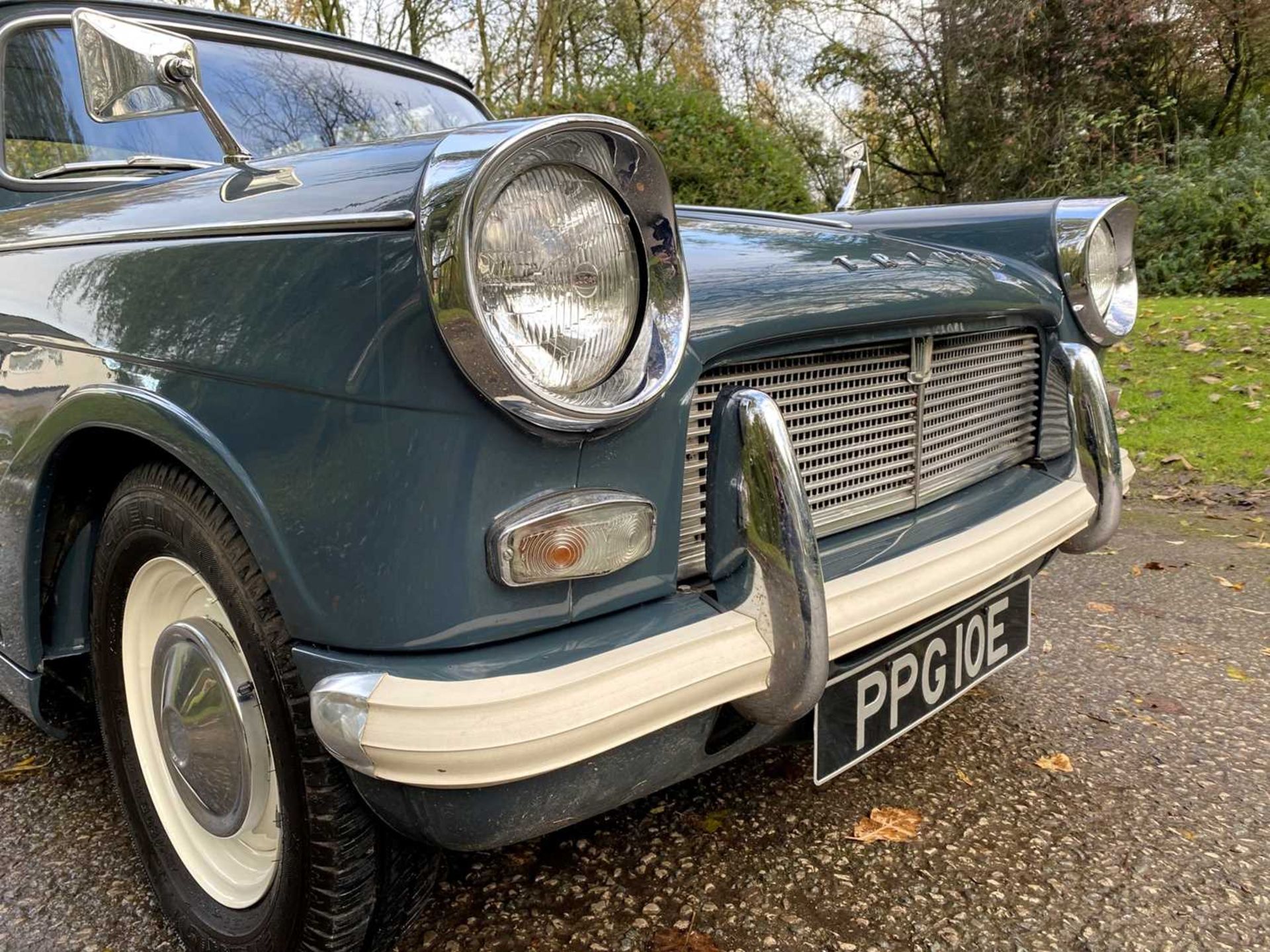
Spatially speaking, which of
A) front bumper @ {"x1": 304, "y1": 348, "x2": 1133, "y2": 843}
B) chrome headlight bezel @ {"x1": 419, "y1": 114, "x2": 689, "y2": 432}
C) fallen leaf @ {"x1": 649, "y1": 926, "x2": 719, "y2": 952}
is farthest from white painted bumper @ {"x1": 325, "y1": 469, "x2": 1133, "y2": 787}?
fallen leaf @ {"x1": 649, "y1": 926, "x2": 719, "y2": 952}

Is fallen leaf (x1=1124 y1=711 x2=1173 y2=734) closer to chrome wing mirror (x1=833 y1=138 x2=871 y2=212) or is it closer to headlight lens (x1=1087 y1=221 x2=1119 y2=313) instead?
headlight lens (x1=1087 y1=221 x2=1119 y2=313)

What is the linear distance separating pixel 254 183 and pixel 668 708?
943 mm

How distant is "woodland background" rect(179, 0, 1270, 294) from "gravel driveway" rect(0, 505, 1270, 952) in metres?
6.37

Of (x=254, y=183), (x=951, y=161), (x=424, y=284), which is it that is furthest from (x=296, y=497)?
(x=951, y=161)

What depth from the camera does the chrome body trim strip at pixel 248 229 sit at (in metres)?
1.10

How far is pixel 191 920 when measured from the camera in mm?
1559

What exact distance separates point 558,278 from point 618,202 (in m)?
0.14

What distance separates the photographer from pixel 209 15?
218 centimetres

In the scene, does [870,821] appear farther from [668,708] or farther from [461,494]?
[461,494]

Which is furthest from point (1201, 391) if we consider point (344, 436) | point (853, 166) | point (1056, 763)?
point (344, 436)

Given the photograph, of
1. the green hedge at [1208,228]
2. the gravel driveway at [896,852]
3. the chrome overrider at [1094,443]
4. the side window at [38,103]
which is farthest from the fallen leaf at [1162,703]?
the green hedge at [1208,228]

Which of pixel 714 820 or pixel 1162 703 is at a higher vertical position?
pixel 714 820

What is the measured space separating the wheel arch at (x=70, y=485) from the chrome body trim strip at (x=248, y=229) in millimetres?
232

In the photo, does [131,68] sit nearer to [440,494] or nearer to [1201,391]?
[440,494]
